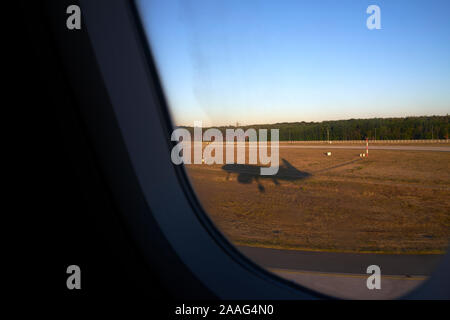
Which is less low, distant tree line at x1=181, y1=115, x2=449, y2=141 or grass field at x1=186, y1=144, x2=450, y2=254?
distant tree line at x1=181, y1=115, x2=449, y2=141

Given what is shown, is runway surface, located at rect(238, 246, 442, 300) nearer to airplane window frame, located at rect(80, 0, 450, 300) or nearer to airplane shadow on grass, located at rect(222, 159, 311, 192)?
airplane window frame, located at rect(80, 0, 450, 300)

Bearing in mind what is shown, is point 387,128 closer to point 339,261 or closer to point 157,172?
point 339,261

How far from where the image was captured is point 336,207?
5395mm

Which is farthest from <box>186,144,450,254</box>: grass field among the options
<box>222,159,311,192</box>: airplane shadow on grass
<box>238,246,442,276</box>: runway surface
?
<box>238,246,442,276</box>: runway surface

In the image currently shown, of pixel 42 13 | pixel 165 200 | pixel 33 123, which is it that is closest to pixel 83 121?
pixel 33 123

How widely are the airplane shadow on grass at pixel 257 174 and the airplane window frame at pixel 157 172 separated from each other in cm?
520

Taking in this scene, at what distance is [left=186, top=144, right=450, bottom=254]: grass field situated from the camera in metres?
3.27

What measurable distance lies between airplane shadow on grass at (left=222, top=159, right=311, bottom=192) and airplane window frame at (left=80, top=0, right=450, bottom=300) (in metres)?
5.20

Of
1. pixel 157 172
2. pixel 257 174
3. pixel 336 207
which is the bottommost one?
pixel 336 207

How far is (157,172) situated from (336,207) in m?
4.46

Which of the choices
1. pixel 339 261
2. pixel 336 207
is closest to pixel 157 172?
pixel 339 261

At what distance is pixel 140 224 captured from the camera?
1447mm

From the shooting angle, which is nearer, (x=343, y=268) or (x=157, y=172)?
(x=157, y=172)

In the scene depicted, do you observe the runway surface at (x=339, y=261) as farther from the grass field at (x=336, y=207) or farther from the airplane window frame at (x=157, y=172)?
the airplane window frame at (x=157, y=172)
